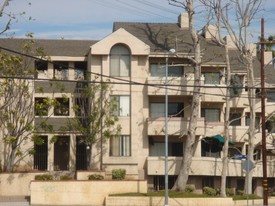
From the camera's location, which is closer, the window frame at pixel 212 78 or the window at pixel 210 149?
the window frame at pixel 212 78

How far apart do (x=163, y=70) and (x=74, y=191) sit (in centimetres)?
1328

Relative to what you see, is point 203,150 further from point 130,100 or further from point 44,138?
point 44,138

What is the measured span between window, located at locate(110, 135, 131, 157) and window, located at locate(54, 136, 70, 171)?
375 cm

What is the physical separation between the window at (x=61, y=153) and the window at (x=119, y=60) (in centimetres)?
637

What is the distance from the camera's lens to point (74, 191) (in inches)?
1538

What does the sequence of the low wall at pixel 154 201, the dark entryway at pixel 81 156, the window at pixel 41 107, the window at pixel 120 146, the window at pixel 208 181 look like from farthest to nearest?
the window at pixel 208 181 < the dark entryway at pixel 81 156 < the window at pixel 120 146 < the window at pixel 41 107 < the low wall at pixel 154 201

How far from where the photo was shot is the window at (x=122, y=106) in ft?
149

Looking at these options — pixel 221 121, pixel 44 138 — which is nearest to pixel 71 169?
pixel 44 138

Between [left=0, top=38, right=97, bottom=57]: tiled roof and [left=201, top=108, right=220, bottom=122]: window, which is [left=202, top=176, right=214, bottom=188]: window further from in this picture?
[left=0, top=38, right=97, bottom=57]: tiled roof

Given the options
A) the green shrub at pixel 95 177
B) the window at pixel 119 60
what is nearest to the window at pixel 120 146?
the green shrub at pixel 95 177

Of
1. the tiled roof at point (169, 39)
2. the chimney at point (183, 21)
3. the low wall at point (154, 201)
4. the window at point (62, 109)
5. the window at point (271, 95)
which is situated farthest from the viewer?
the chimney at point (183, 21)

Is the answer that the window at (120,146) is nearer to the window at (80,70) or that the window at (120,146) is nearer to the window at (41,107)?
the window at (41,107)

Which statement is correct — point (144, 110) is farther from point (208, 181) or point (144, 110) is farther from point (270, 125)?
point (270, 125)

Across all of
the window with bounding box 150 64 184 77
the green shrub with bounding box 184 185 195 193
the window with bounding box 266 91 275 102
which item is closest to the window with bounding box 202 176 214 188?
the green shrub with bounding box 184 185 195 193
